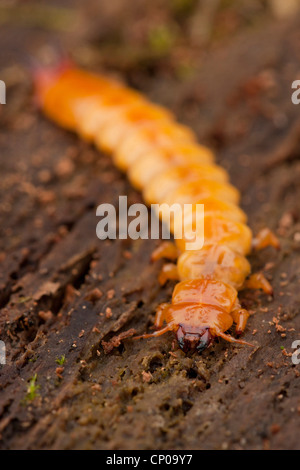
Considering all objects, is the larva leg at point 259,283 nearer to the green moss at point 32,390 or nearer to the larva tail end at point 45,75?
the green moss at point 32,390

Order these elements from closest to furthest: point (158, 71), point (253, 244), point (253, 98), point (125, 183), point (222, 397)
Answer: point (222, 397) < point (253, 244) < point (125, 183) < point (253, 98) < point (158, 71)

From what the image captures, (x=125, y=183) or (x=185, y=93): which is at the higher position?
(x=185, y=93)

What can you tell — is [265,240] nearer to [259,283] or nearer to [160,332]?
[259,283]

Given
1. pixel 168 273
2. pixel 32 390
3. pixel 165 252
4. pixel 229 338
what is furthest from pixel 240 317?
pixel 32 390

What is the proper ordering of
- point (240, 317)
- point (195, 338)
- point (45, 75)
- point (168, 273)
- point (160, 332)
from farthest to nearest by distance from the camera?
1. point (45, 75)
2. point (168, 273)
3. point (240, 317)
4. point (160, 332)
5. point (195, 338)

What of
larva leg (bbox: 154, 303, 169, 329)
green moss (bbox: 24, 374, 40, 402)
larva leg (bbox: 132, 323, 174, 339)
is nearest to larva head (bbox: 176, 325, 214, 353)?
larva leg (bbox: 132, 323, 174, 339)
